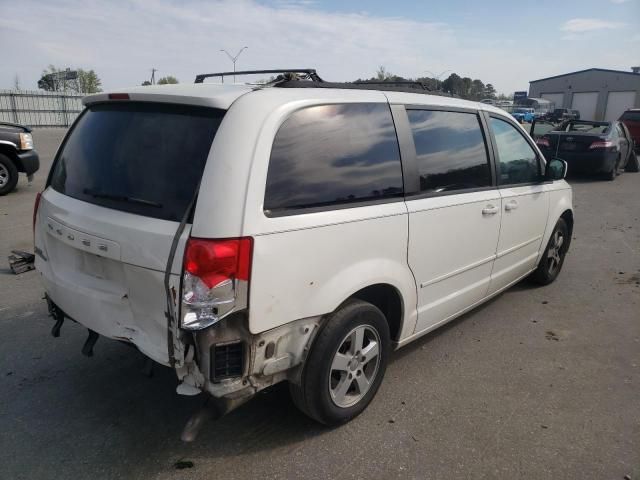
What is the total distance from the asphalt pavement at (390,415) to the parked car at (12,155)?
233 inches

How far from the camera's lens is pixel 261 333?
233cm

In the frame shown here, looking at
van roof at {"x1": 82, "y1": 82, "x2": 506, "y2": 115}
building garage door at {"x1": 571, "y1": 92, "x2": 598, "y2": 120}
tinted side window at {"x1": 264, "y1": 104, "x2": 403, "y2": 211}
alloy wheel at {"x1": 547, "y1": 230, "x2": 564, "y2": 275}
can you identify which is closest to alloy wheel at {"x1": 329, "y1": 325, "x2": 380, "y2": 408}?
tinted side window at {"x1": 264, "y1": 104, "x2": 403, "y2": 211}

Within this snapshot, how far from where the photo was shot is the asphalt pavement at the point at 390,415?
2557mm

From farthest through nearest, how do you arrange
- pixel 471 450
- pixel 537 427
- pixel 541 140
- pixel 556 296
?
pixel 541 140 < pixel 556 296 < pixel 537 427 < pixel 471 450

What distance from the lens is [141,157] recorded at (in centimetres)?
252

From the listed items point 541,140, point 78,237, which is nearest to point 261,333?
point 78,237

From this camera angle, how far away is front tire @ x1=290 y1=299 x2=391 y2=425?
259cm

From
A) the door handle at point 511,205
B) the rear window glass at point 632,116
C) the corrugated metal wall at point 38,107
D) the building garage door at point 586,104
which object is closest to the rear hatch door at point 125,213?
the door handle at point 511,205

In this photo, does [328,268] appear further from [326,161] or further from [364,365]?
[364,365]

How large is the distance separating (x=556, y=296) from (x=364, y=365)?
3.01 metres

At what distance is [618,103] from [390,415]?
2125 inches

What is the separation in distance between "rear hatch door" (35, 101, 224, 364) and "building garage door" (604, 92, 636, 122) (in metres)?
52.9

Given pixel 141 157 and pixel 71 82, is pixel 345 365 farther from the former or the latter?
pixel 71 82

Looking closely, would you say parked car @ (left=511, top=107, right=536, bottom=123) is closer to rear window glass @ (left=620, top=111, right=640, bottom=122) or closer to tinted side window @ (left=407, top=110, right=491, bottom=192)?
rear window glass @ (left=620, top=111, right=640, bottom=122)
